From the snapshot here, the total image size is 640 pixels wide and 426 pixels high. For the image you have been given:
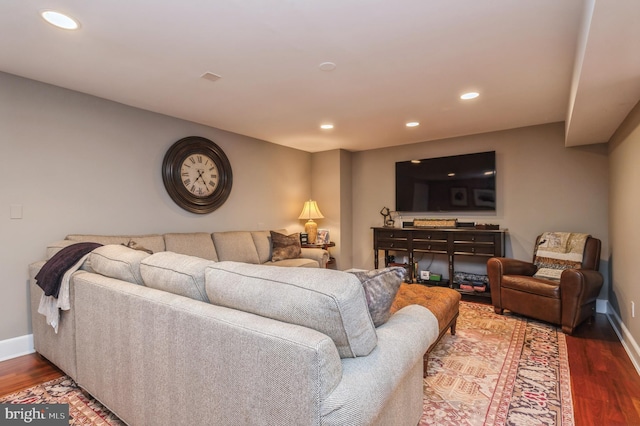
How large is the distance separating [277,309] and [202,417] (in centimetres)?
53

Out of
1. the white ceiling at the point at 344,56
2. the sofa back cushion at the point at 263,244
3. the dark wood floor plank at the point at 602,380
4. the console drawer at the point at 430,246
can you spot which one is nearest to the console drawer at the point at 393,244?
the console drawer at the point at 430,246

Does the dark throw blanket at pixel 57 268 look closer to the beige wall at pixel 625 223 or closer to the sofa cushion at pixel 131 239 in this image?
the sofa cushion at pixel 131 239

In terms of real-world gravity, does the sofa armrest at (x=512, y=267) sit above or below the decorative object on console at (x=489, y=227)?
below

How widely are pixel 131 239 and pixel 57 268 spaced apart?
1.07 meters

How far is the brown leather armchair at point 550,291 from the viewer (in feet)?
9.71

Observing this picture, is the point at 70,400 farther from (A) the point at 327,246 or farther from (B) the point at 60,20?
(A) the point at 327,246

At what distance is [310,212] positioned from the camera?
532 cm

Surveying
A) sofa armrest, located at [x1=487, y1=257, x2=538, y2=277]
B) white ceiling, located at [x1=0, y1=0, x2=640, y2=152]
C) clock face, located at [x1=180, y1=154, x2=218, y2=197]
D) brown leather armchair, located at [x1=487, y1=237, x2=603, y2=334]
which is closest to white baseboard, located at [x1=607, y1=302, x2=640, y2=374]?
brown leather armchair, located at [x1=487, y1=237, x2=603, y2=334]

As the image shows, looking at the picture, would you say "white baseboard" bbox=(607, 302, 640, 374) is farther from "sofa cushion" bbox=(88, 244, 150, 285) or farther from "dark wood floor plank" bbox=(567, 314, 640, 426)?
"sofa cushion" bbox=(88, 244, 150, 285)

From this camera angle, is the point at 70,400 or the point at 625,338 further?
the point at 625,338

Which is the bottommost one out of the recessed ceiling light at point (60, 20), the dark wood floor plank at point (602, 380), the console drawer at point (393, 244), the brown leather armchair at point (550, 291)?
the dark wood floor plank at point (602, 380)

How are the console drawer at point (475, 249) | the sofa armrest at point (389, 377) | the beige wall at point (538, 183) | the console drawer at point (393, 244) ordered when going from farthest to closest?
the console drawer at point (393, 244) → the console drawer at point (475, 249) → the beige wall at point (538, 183) → the sofa armrest at point (389, 377)

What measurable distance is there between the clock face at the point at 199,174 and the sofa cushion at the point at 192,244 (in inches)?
21.4

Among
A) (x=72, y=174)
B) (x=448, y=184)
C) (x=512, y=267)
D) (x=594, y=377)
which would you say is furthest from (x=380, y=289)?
(x=448, y=184)
